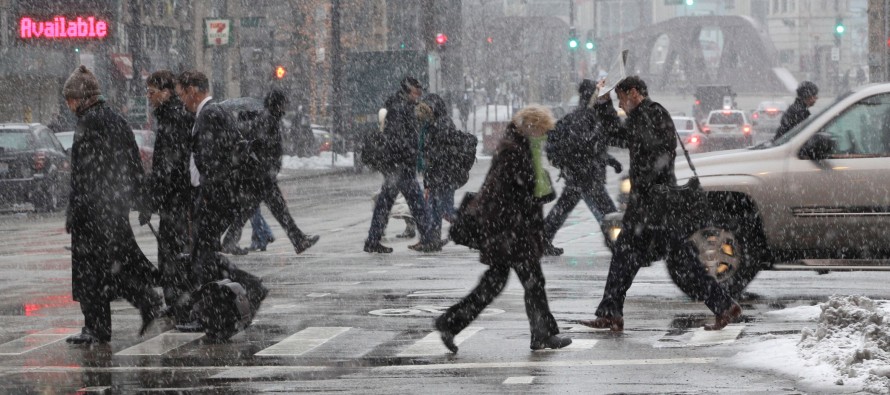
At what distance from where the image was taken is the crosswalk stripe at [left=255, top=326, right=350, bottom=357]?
9.70 metres

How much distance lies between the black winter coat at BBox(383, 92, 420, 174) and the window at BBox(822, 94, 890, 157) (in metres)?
6.00

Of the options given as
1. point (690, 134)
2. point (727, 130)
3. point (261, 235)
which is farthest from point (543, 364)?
point (727, 130)

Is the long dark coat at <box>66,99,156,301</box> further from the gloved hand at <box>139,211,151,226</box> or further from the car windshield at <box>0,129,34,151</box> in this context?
the car windshield at <box>0,129,34,151</box>

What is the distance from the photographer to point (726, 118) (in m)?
48.2

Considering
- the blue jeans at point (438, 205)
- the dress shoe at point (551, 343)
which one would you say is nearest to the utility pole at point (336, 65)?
the blue jeans at point (438, 205)

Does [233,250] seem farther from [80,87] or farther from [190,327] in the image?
[80,87]

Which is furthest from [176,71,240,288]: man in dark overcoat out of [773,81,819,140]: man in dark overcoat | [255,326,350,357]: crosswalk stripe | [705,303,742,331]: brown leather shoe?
[773,81,819,140]: man in dark overcoat

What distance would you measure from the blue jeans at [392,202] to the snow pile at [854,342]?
324 inches

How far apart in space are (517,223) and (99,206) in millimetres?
2705

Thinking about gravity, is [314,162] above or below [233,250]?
below

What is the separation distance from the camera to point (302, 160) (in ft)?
148

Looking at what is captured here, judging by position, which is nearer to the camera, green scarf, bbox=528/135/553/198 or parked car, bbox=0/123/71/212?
green scarf, bbox=528/135/553/198

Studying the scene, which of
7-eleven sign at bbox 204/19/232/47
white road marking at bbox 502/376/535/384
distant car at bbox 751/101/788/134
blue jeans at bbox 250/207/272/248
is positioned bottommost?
distant car at bbox 751/101/788/134

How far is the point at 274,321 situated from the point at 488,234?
2423mm
